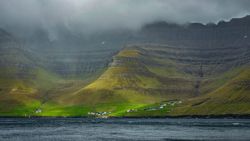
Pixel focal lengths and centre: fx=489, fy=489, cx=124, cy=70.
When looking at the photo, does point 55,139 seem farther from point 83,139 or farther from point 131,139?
point 131,139

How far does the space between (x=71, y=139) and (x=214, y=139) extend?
49146 millimetres

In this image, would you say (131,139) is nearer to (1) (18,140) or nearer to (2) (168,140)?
(2) (168,140)

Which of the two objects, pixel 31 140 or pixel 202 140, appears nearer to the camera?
pixel 202 140

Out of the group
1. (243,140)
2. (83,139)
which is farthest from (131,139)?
(243,140)

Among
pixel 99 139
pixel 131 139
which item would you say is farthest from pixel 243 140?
pixel 99 139

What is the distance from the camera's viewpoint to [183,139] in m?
163

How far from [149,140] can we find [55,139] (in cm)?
3340

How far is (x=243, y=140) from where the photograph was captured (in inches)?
5851

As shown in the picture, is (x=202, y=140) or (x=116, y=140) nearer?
(x=202, y=140)

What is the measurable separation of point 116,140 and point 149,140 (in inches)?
436

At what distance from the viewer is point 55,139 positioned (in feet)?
561

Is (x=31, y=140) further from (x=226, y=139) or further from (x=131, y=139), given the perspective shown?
(x=226, y=139)

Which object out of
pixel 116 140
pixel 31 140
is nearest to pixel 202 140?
pixel 116 140

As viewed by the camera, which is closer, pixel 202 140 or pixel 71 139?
pixel 202 140
